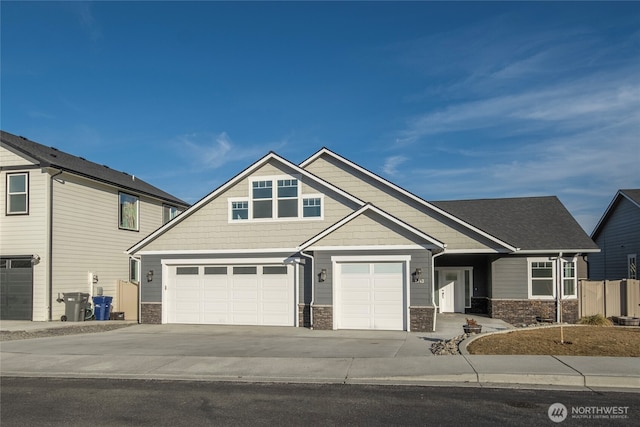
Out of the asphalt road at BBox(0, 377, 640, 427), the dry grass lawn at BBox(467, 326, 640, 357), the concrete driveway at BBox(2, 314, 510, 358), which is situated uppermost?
the dry grass lawn at BBox(467, 326, 640, 357)

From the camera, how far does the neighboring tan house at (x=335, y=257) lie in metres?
18.2

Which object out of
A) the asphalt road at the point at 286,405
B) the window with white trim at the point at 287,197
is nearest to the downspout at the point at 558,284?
the window with white trim at the point at 287,197

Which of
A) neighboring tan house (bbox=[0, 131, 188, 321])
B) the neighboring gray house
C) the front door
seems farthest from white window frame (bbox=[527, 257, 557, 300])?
neighboring tan house (bbox=[0, 131, 188, 321])

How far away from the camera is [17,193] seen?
22500 mm

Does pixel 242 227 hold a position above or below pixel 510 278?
above

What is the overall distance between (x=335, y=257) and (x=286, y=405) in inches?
397

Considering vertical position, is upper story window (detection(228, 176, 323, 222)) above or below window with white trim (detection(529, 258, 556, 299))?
above

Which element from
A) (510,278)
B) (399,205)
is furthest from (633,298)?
(399,205)

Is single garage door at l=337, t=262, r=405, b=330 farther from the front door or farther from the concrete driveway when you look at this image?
the front door

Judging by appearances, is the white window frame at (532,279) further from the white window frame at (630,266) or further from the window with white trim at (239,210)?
the window with white trim at (239,210)

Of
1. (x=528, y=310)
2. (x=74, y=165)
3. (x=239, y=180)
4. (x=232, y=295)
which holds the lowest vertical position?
(x=528, y=310)

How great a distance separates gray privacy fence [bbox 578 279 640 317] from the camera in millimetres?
22469

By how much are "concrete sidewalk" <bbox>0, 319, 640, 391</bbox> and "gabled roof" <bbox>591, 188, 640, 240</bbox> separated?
693 inches

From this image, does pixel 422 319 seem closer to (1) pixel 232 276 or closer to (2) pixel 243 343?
(2) pixel 243 343
